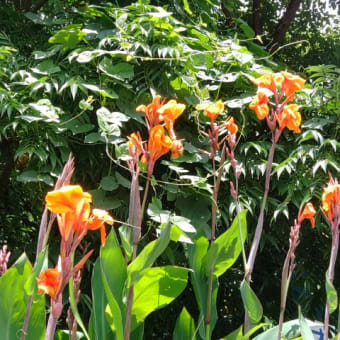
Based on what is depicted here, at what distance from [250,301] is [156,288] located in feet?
0.67

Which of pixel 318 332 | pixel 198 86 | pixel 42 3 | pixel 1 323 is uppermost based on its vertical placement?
pixel 42 3

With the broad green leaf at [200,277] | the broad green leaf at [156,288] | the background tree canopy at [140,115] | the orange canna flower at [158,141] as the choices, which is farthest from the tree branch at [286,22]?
the orange canna flower at [158,141]

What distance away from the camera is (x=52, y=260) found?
169 centimetres

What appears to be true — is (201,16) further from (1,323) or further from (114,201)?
(1,323)

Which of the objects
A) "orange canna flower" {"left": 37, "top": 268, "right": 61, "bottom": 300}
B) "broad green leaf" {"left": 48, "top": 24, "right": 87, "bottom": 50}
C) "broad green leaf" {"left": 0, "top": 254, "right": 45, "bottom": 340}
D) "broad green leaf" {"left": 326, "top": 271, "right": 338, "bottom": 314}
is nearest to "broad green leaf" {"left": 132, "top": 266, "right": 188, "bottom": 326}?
"broad green leaf" {"left": 0, "top": 254, "right": 45, "bottom": 340}

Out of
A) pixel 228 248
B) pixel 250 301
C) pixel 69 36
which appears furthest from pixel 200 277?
pixel 69 36

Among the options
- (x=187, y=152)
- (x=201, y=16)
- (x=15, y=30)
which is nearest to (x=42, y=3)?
(x=15, y=30)

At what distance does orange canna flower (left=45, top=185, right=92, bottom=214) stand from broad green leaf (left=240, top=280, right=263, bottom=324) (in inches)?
17.6

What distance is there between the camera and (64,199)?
623 mm

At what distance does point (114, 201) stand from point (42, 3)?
1.09 metres

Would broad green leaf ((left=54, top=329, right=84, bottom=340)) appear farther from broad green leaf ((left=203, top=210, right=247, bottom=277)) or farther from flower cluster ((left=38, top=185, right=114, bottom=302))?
flower cluster ((left=38, top=185, right=114, bottom=302))

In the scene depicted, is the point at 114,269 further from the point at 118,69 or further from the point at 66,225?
the point at 118,69

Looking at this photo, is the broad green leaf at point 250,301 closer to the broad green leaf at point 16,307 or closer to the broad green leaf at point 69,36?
the broad green leaf at point 16,307

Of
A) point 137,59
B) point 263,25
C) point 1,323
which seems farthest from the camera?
point 263,25
